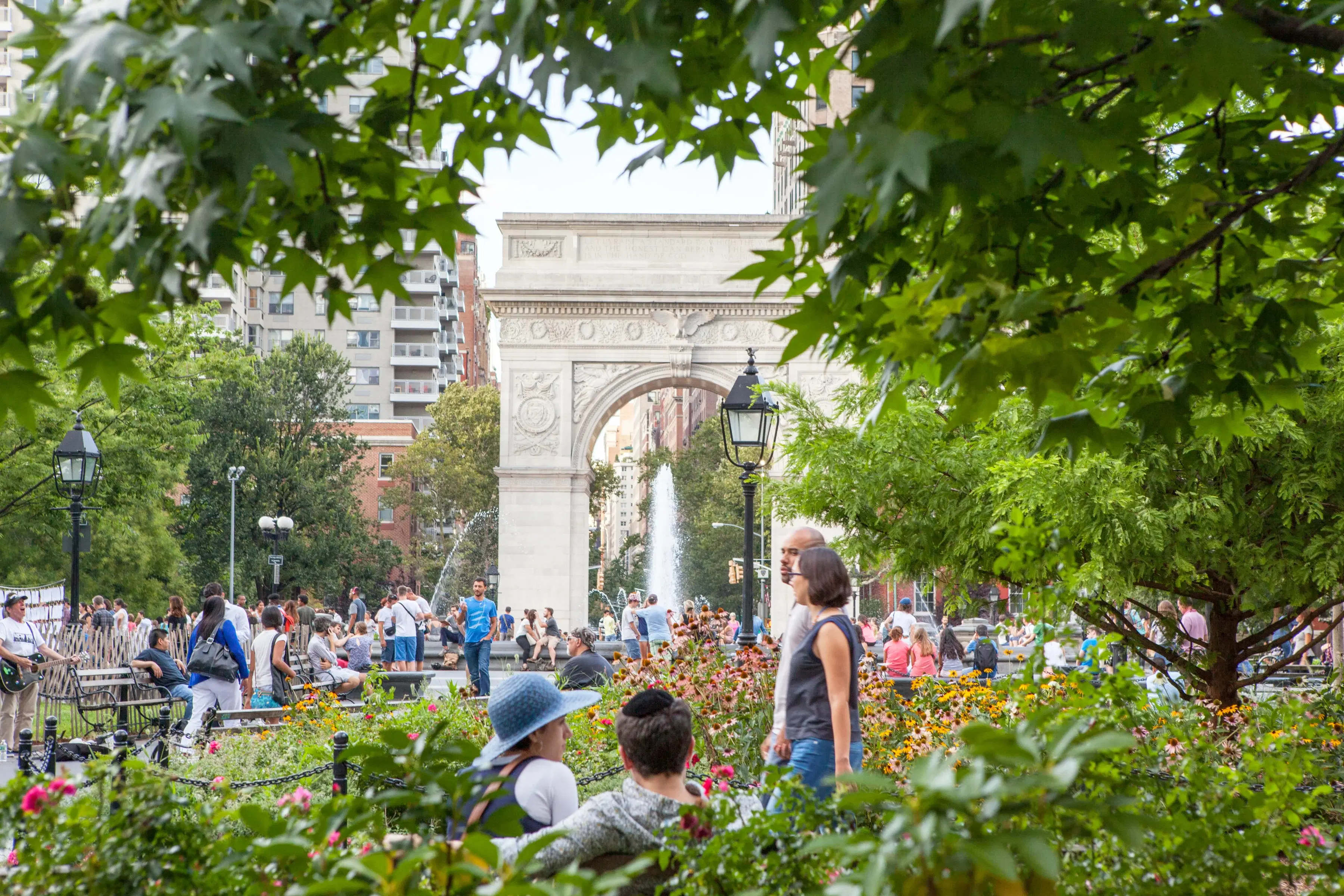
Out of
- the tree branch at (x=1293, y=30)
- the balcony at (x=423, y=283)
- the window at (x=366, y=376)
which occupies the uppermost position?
the balcony at (x=423, y=283)

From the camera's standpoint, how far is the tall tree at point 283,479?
5028 cm

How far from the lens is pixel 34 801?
114 inches

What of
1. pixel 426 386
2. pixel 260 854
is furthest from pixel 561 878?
pixel 426 386

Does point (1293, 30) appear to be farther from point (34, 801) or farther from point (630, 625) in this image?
point (630, 625)

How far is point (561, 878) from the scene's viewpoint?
193 cm

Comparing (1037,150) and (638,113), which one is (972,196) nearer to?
(1037,150)

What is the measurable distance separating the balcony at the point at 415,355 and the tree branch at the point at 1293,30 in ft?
295

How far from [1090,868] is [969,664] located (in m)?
22.8

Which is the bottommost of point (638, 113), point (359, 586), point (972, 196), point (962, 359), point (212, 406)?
point (359, 586)

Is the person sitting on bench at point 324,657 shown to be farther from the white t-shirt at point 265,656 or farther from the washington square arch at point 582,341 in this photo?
the washington square arch at point 582,341

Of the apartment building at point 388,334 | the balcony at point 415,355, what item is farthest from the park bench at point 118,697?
the balcony at point 415,355

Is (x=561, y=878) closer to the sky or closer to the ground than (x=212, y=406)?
closer to the ground

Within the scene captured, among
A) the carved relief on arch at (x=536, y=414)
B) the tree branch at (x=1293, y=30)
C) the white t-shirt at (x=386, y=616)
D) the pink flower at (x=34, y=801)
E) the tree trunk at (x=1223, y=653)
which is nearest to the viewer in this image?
the tree branch at (x=1293, y=30)

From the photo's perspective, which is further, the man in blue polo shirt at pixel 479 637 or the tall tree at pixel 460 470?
the tall tree at pixel 460 470
